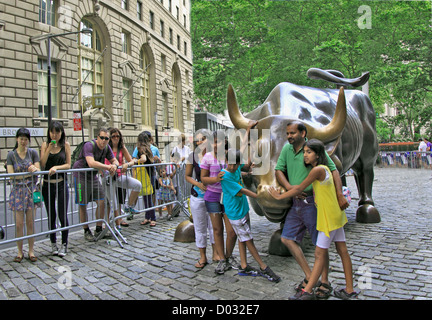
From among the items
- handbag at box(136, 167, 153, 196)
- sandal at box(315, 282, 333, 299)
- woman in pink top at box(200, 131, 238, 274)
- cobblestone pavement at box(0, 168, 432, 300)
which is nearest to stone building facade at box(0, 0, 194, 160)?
handbag at box(136, 167, 153, 196)

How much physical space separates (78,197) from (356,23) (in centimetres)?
2135

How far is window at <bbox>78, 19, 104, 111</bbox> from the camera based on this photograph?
2181 cm

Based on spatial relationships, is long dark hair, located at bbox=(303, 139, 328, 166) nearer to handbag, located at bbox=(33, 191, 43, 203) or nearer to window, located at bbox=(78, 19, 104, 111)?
handbag, located at bbox=(33, 191, 43, 203)

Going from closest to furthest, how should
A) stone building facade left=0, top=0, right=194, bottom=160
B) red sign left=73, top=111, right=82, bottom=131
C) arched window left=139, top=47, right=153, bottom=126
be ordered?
1. stone building facade left=0, top=0, right=194, bottom=160
2. red sign left=73, top=111, right=82, bottom=131
3. arched window left=139, top=47, right=153, bottom=126

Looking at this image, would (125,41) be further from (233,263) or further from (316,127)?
(233,263)

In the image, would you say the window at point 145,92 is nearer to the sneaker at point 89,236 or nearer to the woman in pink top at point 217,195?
the sneaker at point 89,236

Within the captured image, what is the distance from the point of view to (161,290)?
369 centimetres

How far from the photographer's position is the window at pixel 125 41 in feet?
85.5

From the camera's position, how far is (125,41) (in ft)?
87.0

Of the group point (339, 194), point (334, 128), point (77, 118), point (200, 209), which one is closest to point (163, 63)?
point (77, 118)

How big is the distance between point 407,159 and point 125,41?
22285mm

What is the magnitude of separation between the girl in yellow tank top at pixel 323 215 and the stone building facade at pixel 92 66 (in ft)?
53.1

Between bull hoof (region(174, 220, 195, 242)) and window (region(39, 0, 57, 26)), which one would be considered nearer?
bull hoof (region(174, 220, 195, 242))
